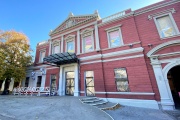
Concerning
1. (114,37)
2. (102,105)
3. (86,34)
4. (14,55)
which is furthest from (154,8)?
(14,55)

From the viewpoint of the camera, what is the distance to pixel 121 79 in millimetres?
8211

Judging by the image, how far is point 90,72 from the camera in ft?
31.6

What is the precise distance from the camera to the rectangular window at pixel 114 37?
30.0ft

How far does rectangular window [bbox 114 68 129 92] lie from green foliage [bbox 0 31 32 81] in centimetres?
1220

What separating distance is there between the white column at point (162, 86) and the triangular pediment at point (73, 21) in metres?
7.34

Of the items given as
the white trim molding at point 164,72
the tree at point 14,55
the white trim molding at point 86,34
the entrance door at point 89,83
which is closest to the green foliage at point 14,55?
the tree at point 14,55

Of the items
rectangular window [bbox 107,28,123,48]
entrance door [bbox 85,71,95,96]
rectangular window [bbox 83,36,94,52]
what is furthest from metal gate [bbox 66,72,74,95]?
rectangular window [bbox 107,28,123,48]

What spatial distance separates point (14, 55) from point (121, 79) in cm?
1388

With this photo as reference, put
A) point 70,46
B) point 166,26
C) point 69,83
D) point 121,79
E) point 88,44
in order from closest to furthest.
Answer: point 166,26 → point 121,79 → point 88,44 → point 69,83 → point 70,46

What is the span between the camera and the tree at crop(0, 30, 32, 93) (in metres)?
11.9

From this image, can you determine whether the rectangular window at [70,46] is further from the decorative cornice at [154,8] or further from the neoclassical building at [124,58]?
the decorative cornice at [154,8]

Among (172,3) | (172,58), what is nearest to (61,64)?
(172,58)

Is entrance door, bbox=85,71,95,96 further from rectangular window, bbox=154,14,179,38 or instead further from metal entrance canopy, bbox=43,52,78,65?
rectangular window, bbox=154,14,179,38

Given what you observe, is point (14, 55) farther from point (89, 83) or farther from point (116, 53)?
point (116, 53)
